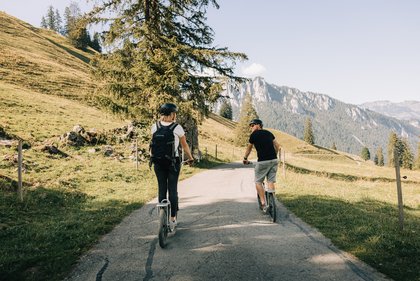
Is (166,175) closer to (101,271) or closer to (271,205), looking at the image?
(101,271)

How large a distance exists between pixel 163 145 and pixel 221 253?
229 centimetres

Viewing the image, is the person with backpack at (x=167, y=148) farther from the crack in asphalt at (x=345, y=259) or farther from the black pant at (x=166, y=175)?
the crack in asphalt at (x=345, y=259)

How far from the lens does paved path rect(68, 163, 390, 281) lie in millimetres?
4844

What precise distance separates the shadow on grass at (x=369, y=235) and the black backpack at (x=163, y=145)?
3.76 m

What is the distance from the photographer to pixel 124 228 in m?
7.64

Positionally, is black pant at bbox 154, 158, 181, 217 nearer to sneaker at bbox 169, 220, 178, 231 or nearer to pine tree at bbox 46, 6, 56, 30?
sneaker at bbox 169, 220, 178, 231

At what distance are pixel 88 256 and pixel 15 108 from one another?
31.9 m

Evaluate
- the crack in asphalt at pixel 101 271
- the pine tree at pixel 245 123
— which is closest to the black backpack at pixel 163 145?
the crack in asphalt at pixel 101 271

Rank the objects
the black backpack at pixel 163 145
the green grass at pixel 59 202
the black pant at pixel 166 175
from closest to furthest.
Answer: the green grass at pixel 59 202 < the black backpack at pixel 163 145 < the black pant at pixel 166 175

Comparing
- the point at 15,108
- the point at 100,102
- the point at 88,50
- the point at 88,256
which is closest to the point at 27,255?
the point at 88,256

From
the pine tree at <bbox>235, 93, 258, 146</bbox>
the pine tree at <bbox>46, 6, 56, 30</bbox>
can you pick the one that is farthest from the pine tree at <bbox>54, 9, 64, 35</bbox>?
the pine tree at <bbox>235, 93, 258, 146</bbox>

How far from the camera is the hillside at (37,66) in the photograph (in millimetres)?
48594

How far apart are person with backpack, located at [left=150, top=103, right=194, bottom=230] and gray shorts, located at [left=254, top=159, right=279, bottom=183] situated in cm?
269

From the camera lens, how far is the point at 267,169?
8359 millimetres
